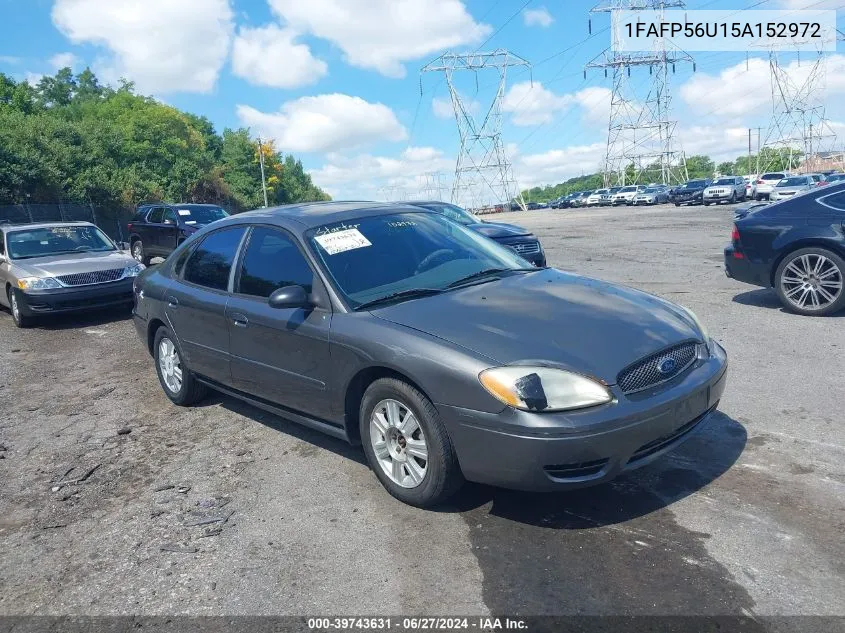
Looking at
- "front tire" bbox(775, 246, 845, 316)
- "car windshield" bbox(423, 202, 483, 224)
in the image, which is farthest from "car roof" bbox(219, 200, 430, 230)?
"car windshield" bbox(423, 202, 483, 224)

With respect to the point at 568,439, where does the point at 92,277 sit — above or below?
above

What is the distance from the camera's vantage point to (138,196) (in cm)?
4044


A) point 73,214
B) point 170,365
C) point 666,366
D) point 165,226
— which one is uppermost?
point 73,214

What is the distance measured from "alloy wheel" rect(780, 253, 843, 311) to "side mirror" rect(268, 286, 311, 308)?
6.01 metres

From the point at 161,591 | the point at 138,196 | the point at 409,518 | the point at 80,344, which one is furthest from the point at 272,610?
the point at 138,196

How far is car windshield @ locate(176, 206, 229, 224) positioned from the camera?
18141mm

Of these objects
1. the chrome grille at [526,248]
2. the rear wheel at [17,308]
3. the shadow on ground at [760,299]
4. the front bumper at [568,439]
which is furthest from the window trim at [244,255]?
the chrome grille at [526,248]

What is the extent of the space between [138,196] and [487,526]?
4157 centimetres

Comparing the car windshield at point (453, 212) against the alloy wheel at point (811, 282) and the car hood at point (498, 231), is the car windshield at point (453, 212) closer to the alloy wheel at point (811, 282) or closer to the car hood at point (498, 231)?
the car hood at point (498, 231)

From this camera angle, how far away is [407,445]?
3.63 metres

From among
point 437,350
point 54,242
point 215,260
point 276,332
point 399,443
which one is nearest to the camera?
point 437,350

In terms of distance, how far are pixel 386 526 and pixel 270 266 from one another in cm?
199

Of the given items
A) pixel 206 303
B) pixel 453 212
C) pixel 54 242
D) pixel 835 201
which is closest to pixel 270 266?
pixel 206 303

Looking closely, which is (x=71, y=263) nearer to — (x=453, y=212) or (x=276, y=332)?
(x=453, y=212)
